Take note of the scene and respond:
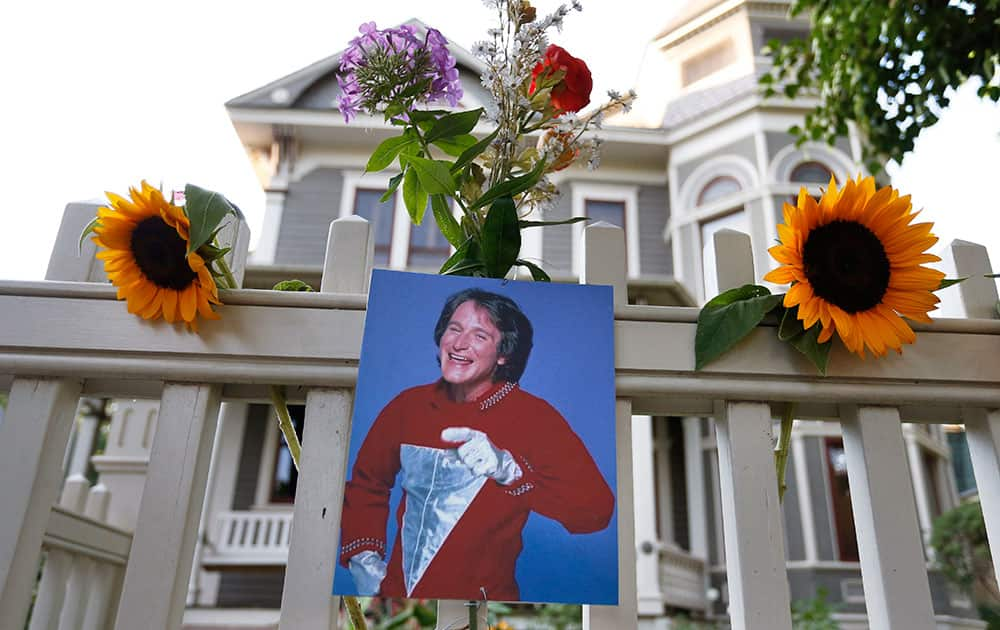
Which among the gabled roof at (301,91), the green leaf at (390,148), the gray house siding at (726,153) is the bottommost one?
the green leaf at (390,148)

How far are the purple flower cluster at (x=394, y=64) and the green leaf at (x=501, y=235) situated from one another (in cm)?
23

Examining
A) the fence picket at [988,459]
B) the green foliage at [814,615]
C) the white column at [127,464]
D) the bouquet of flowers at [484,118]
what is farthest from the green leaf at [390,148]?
the green foliage at [814,615]

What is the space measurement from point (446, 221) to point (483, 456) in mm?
399

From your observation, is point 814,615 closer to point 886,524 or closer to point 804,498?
point 804,498

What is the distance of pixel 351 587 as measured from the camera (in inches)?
36.0

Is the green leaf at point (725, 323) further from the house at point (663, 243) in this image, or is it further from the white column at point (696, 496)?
the white column at point (696, 496)

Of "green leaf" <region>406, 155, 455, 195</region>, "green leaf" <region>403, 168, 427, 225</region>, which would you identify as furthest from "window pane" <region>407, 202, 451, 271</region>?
"green leaf" <region>406, 155, 455, 195</region>

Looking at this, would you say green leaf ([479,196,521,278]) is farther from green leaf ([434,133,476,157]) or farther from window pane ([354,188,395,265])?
window pane ([354,188,395,265])

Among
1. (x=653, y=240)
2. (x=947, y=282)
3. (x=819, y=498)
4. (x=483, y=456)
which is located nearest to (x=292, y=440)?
(x=483, y=456)

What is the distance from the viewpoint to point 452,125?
44.7 inches

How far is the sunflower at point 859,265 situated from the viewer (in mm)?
1025

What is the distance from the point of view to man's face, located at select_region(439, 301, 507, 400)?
3.33 ft

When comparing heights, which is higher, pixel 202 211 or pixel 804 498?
pixel 804 498

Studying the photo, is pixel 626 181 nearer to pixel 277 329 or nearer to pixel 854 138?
pixel 854 138
